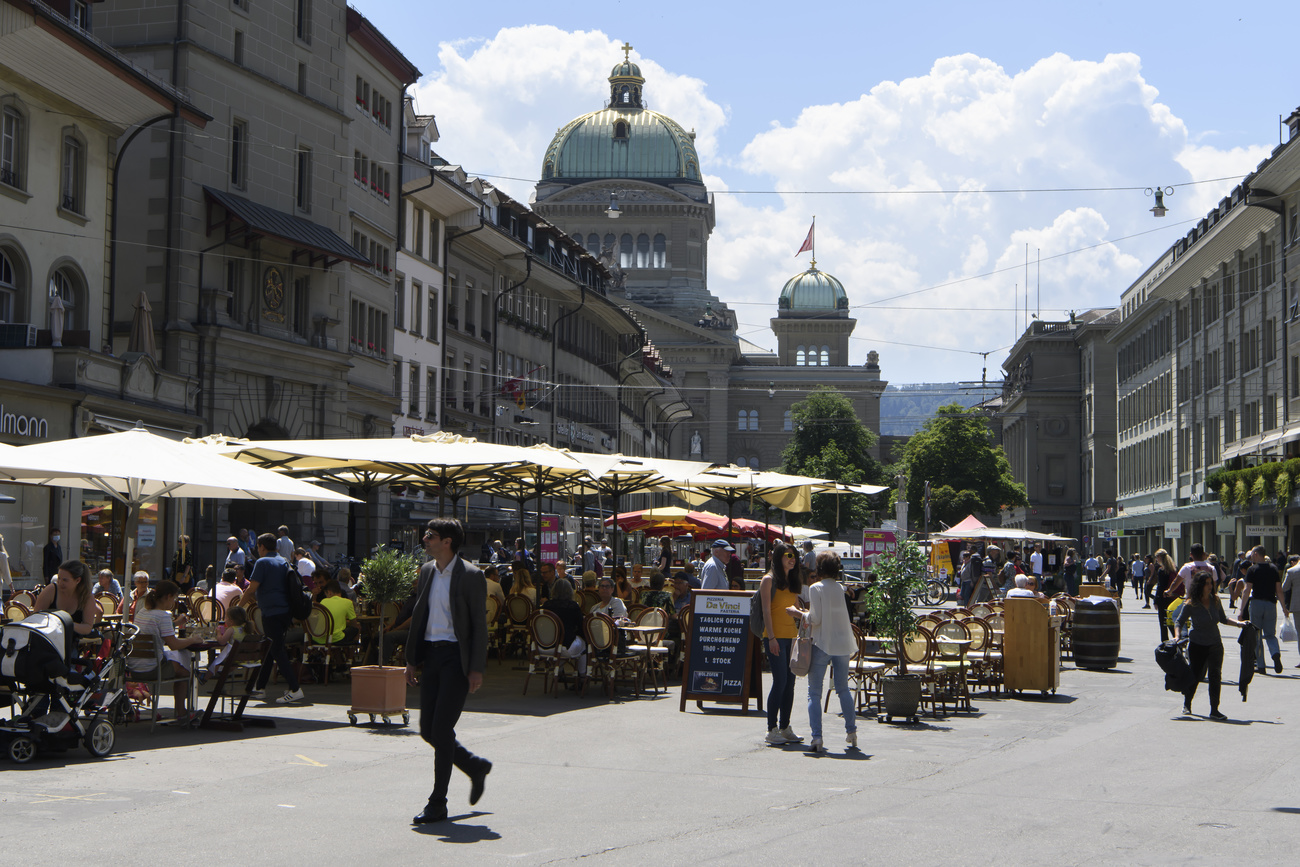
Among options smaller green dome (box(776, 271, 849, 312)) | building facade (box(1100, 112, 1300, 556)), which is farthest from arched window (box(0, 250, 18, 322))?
smaller green dome (box(776, 271, 849, 312))

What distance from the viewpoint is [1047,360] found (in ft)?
367

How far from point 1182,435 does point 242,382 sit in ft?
166

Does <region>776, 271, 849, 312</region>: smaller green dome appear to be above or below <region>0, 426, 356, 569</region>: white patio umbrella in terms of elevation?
above

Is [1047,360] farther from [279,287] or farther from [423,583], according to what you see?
[423,583]

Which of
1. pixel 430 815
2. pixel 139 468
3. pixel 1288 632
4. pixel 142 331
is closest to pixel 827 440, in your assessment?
pixel 142 331

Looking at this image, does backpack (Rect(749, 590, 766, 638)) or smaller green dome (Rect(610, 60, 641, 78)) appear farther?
smaller green dome (Rect(610, 60, 641, 78))

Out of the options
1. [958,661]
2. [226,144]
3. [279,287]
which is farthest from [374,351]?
[958,661]

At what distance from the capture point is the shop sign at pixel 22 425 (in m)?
24.8

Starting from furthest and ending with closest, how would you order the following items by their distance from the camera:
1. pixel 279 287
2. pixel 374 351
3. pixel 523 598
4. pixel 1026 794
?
1. pixel 374 351
2. pixel 279 287
3. pixel 523 598
4. pixel 1026 794

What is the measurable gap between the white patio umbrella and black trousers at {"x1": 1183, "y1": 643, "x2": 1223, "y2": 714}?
8783mm

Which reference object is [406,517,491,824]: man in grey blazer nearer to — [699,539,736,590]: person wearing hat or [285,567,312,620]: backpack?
[285,567,312,620]: backpack

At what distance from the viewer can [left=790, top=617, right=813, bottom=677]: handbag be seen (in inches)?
503

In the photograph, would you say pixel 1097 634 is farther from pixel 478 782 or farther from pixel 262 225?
pixel 262 225

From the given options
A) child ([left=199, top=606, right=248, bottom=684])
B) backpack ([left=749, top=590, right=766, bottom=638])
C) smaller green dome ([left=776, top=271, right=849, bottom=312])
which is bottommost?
child ([left=199, top=606, right=248, bottom=684])
